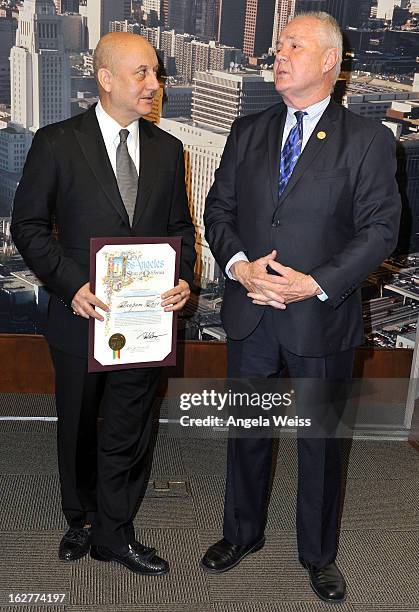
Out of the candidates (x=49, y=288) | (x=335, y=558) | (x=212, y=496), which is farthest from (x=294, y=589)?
(x=49, y=288)

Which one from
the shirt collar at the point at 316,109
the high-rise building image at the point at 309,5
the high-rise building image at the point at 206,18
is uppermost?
the high-rise building image at the point at 309,5

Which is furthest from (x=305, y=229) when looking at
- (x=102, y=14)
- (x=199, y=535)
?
(x=102, y=14)

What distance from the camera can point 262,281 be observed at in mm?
2451

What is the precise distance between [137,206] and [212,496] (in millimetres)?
1452

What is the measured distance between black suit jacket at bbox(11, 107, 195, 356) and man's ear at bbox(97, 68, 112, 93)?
11cm

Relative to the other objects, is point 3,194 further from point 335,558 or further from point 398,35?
point 335,558

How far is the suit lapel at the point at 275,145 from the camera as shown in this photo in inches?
98.8

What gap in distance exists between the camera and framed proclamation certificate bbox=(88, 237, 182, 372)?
7.91ft

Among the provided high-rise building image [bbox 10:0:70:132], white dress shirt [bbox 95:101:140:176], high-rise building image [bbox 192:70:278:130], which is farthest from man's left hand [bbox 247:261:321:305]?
high-rise building image [bbox 10:0:70:132]

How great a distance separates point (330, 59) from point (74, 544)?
6.04 feet

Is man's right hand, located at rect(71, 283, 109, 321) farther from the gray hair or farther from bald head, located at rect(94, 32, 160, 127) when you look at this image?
the gray hair

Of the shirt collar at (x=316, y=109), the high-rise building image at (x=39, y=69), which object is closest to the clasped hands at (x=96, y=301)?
the shirt collar at (x=316, y=109)

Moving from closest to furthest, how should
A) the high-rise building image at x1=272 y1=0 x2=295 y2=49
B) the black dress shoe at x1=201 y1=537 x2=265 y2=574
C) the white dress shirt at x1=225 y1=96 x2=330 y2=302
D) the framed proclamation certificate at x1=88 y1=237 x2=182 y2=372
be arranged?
the framed proclamation certificate at x1=88 y1=237 x2=182 y2=372 → the white dress shirt at x1=225 y1=96 x2=330 y2=302 → the black dress shoe at x1=201 y1=537 x2=265 y2=574 → the high-rise building image at x1=272 y1=0 x2=295 y2=49

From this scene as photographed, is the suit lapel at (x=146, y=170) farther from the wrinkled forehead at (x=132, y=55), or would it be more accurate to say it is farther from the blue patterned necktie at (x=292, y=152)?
the blue patterned necktie at (x=292, y=152)
